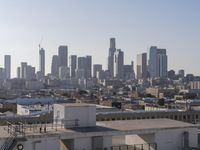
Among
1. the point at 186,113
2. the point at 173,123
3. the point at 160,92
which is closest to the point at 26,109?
the point at 186,113

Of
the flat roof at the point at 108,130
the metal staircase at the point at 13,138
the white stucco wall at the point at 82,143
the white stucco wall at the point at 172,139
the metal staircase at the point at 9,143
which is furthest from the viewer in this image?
the white stucco wall at the point at 172,139

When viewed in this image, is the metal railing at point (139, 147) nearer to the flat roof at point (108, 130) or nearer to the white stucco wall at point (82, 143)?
the flat roof at point (108, 130)

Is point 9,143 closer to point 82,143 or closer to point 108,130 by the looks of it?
point 82,143

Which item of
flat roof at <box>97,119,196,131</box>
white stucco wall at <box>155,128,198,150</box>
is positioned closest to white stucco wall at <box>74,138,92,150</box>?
flat roof at <box>97,119,196,131</box>

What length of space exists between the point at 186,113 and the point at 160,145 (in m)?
56.0

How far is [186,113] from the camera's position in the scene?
82.4 meters

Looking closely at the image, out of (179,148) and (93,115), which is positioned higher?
(93,115)

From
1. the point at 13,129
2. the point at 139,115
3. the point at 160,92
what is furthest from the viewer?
the point at 160,92

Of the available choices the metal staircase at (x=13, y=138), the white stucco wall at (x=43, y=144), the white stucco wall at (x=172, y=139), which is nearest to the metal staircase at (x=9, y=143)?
the metal staircase at (x=13, y=138)

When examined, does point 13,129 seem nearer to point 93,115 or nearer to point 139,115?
point 93,115

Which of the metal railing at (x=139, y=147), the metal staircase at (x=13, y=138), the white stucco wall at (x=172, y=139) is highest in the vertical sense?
the metal staircase at (x=13, y=138)

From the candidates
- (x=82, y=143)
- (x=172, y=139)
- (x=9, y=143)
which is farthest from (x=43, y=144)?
(x=172, y=139)

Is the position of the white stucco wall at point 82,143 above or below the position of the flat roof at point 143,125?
below

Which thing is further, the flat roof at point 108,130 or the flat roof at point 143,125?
the flat roof at point 143,125
